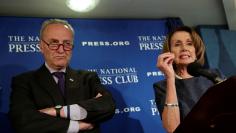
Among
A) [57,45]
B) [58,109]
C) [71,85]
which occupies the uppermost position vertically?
[57,45]

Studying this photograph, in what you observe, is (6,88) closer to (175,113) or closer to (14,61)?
(14,61)

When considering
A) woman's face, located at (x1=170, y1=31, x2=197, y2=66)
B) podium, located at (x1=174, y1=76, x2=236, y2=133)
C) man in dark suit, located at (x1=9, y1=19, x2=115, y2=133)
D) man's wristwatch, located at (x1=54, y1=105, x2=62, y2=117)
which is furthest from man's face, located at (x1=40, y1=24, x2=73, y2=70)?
podium, located at (x1=174, y1=76, x2=236, y2=133)

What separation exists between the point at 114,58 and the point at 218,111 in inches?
99.9

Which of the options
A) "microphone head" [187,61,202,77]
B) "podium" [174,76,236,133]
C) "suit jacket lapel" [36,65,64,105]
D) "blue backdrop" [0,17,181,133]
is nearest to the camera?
"podium" [174,76,236,133]

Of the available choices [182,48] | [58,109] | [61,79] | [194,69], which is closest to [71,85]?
[61,79]

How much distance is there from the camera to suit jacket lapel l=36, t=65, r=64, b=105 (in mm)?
2186

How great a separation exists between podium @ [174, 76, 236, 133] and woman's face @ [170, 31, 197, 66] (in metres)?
1.52

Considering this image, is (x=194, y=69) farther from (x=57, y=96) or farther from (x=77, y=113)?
(x=57, y=96)

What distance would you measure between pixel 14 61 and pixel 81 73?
2.83 ft

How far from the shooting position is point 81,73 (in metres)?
2.41

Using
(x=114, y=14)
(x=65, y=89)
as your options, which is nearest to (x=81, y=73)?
(x=65, y=89)

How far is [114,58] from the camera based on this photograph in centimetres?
330

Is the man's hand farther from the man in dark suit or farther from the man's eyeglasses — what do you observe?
the man's eyeglasses

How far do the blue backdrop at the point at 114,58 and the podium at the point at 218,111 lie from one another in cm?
228
